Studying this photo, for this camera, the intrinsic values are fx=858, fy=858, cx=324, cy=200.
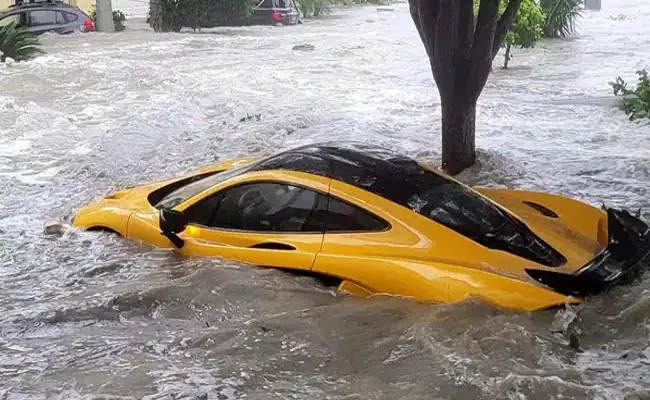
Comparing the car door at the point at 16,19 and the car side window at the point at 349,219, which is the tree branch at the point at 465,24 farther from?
the car door at the point at 16,19

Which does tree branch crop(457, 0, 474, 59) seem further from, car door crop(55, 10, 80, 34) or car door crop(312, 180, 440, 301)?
car door crop(55, 10, 80, 34)

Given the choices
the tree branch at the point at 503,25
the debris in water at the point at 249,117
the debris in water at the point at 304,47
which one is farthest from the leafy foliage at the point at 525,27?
the tree branch at the point at 503,25

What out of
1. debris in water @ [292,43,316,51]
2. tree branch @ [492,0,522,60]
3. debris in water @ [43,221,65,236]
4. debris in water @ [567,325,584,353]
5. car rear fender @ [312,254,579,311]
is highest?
tree branch @ [492,0,522,60]

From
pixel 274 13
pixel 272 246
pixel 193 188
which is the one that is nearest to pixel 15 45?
pixel 274 13

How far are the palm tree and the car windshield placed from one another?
862 inches

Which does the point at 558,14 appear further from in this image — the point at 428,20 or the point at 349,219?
the point at 349,219

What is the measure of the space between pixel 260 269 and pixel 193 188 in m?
1.19

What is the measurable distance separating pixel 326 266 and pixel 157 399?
142 centimetres

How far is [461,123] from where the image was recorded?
9.94 meters

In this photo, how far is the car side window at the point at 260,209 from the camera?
225 inches

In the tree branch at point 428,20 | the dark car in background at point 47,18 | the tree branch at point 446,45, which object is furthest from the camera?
the dark car in background at point 47,18

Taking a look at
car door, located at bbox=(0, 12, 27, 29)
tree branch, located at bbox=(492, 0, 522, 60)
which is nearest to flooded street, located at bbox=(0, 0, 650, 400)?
tree branch, located at bbox=(492, 0, 522, 60)

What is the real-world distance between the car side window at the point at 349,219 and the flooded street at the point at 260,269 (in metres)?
0.43

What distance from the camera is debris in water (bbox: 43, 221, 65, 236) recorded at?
7.42 m
